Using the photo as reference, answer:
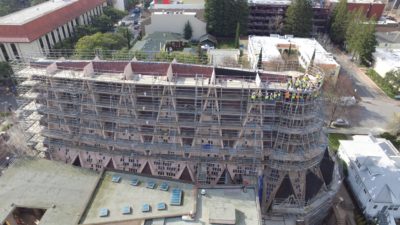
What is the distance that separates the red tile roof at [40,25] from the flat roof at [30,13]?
119 cm

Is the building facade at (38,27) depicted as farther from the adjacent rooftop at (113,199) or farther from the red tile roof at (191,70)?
the red tile roof at (191,70)

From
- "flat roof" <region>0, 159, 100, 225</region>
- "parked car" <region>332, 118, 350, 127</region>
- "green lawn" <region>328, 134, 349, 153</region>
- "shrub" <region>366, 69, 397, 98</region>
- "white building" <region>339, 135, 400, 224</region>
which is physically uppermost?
"flat roof" <region>0, 159, 100, 225</region>

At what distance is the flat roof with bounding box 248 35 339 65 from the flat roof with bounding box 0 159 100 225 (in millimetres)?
41266

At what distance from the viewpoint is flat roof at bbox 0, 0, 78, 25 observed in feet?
190

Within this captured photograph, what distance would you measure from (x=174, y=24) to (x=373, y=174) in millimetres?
62049

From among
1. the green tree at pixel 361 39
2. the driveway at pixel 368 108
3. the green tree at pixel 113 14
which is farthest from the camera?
the green tree at pixel 113 14

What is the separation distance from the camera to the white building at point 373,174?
103 ft

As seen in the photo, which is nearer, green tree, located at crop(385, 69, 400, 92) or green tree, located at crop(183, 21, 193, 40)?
green tree, located at crop(385, 69, 400, 92)

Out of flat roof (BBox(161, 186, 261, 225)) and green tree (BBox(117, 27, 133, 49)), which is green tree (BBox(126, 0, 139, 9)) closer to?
green tree (BBox(117, 27, 133, 49))

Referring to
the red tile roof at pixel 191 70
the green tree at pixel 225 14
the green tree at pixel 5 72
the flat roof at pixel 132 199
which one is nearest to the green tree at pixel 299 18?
the green tree at pixel 225 14

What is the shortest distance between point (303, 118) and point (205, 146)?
10.9 m

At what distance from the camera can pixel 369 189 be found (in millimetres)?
32094

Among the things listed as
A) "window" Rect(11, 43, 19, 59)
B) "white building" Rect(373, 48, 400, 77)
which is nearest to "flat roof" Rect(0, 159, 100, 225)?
"window" Rect(11, 43, 19, 59)

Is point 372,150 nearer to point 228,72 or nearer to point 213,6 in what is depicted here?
point 228,72
